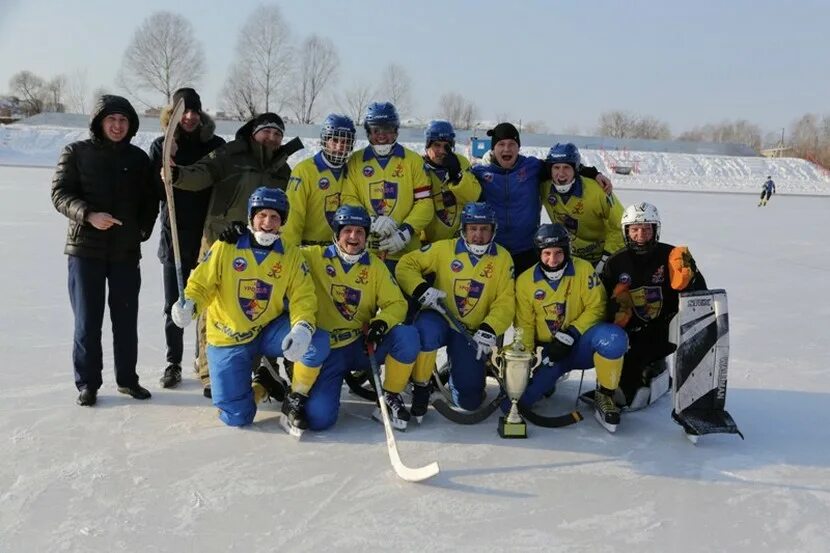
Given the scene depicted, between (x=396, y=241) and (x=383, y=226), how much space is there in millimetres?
116

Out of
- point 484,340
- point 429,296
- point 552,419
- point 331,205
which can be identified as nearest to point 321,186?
point 331,205

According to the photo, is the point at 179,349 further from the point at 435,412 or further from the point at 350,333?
the point at 435,412

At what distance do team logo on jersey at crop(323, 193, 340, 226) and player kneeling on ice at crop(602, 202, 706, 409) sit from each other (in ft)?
5.36

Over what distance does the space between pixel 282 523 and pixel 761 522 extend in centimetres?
186

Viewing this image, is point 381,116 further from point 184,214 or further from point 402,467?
point 402,467

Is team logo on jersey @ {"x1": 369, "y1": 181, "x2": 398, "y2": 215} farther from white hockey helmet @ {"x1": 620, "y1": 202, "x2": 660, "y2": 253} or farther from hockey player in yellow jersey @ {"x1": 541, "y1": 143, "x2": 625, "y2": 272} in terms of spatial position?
white hockey helmet @ {"x1": 620, "y1": 202, "x2": 660, "y2": 253}

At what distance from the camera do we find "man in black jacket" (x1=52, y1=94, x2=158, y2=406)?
145 inches

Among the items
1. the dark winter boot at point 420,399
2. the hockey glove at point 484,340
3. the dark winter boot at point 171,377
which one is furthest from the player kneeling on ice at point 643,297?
the dark winter boot at point 171,377

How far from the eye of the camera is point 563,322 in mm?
3896

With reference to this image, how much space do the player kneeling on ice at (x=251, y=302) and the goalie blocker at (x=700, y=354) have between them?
181cm

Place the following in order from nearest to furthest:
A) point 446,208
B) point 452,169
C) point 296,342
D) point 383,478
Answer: point 383,478 → point 296,342 → point 452,169 → point 446,208

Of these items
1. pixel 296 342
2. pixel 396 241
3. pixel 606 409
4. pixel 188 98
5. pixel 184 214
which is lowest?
pixel 606 409

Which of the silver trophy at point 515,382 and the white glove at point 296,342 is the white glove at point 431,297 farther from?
the white glove at point 296,342

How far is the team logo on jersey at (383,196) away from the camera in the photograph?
13.6ft
